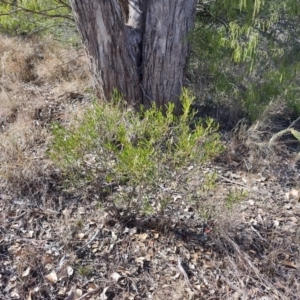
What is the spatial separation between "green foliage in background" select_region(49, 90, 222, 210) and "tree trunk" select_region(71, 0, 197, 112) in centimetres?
83

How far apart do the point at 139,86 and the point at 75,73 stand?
1.44 m

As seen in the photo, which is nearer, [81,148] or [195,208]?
[81,148]

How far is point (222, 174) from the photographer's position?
10.3ft

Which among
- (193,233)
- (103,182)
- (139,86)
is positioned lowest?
(193,233)

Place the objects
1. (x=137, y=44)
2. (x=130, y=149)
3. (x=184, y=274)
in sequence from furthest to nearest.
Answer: (x=137, y=44)
(x=184, y=274)
(x=130, y=149)

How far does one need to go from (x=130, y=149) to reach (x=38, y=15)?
277cm

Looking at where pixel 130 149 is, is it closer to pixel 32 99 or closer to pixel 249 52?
pixel 249 52

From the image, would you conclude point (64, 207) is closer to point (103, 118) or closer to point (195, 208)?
point (103, 118)

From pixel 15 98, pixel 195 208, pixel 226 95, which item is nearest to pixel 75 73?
pixel 15 98

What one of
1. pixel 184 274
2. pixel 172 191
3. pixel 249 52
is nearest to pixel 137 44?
pixel 249 52

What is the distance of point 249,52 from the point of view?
9.00 ft

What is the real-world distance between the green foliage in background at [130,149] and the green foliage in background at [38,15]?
6.40ft

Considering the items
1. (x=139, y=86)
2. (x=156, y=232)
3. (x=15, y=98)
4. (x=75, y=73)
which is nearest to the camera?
(x=156, y=232)

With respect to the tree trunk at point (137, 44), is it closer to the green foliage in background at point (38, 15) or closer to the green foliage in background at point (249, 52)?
the green foliage in background at point (249, 52)
